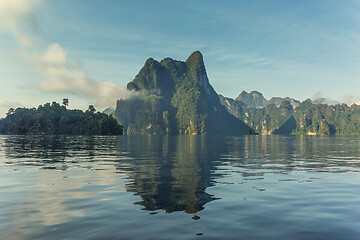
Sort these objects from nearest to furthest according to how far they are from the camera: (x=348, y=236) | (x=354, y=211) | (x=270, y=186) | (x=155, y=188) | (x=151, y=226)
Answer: (x=348, y=236), (x=151, y=226), (x=354, y=211), (x=155, y=188), (x=270, y=186)

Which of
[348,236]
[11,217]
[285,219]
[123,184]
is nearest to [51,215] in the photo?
[11,217]

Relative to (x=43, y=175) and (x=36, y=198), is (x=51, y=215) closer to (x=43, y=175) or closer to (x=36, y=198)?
(x=36, y=198)

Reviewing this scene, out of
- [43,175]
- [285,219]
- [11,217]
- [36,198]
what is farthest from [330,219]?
[43,175]

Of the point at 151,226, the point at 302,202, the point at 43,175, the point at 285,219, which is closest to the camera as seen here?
the point at 151,226

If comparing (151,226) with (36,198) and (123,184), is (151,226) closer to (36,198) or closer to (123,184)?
(36,198)

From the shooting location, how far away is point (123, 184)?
70.9ft

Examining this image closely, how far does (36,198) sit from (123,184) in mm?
6482

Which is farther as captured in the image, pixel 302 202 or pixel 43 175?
pixel 43 175

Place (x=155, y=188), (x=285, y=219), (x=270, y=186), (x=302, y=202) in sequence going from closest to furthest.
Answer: (x=285, y=219), (x=302, y=202), (x=155, y=188), (x=270, y=186)

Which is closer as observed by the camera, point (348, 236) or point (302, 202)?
point (348, 236)

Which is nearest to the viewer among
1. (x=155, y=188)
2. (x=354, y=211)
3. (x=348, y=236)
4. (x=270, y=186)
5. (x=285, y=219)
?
(x=348, y=236)

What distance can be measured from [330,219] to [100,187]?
49.6 feet

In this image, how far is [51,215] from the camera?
1322cm

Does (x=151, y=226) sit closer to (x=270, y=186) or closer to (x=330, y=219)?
(x=330, y=219)
